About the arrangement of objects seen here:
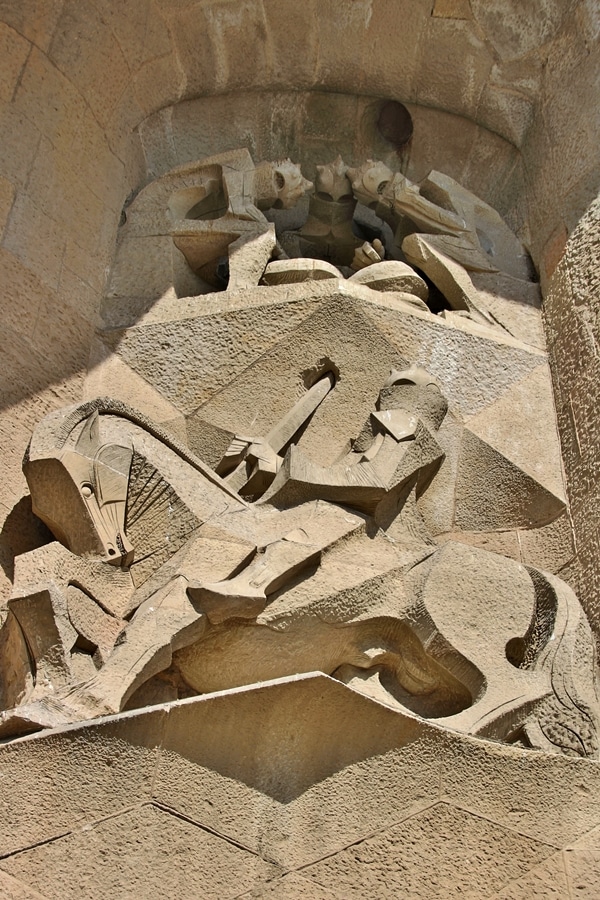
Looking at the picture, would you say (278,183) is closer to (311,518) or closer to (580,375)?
(580,375)

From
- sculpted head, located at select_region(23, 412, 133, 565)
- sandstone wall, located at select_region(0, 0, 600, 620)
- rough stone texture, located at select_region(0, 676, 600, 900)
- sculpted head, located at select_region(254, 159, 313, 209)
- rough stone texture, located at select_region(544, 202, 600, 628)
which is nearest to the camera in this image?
rough stone texture, located at select_region(0, 676, 600, 900)

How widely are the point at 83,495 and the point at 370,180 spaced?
249cm

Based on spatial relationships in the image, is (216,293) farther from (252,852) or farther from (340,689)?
(252,852)

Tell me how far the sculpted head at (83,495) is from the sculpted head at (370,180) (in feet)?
7.53

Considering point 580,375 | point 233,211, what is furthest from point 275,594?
point 233,211

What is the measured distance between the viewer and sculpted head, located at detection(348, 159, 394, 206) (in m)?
5.26

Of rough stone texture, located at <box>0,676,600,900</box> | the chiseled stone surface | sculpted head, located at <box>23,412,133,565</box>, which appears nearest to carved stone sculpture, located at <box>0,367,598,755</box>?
sculpted head, located at <box>23,412,133,565</box>

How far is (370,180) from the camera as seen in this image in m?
5.25

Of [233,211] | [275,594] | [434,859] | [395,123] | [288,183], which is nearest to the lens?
[434,859]

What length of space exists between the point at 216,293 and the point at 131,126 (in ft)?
3.88

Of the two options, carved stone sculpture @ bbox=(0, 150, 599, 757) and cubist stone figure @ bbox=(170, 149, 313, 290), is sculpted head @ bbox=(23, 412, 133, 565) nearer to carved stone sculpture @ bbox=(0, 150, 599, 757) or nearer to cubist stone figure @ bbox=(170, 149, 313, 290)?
Result: carved stone sculpture @ bbox=(0, 150, 599, 757)

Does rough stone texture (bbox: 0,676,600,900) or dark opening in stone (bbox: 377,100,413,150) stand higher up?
dark opening in stone (bbox: 377,100,413,150)

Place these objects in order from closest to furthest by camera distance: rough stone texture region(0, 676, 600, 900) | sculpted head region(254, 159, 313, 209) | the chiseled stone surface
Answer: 1. rough stone texture region(0, 676, 600, 900)
2. the chiseled stone surface
3. sculpted head region(254, 159, 313, 209)

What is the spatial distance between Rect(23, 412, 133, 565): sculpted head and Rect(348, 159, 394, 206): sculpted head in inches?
90.3
